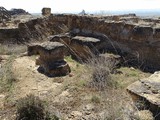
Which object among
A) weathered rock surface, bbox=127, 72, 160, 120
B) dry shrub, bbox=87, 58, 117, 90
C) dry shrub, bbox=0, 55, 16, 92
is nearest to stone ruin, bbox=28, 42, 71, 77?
dry shrub, bbox=0, 55, 16, 92

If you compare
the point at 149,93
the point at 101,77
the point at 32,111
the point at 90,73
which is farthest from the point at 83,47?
the point at 149,93

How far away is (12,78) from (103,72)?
213cm

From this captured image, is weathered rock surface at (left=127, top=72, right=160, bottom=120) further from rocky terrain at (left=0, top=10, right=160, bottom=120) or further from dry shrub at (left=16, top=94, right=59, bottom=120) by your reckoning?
dry shrub at (left=16, top=94, right=59, bottom=120)

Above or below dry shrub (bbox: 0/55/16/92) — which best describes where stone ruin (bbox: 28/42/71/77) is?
above

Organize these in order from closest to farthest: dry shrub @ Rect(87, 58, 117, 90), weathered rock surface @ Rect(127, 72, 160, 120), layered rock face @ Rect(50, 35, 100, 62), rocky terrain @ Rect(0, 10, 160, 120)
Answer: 1. weathered rock surface @ Rect(127, 72, 160, 120)
2. rocky terrain @ Rect(0, 10, 160, 120)
3. dry shrub @ Rect(87, 58, 117, 90)
4. layered rock face @ Rect(50, 35, 100, 62)

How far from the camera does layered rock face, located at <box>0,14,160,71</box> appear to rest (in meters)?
7.05

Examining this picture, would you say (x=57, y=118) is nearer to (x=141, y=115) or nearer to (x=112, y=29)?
(x=141, y=115)

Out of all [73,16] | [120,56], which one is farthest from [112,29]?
[73,16]

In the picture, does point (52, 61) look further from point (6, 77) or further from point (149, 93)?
point (149, 93)

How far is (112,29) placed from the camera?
27.3 ft

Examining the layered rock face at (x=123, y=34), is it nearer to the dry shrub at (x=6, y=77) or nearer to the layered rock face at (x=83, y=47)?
the layered rock face at (x=83, y=47)

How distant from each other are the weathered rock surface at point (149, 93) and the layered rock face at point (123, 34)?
2.78 meters

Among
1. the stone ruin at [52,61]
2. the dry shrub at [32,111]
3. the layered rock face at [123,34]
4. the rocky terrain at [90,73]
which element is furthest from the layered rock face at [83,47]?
the dry shrub at [32,111]

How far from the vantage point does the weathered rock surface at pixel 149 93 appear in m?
3.67
